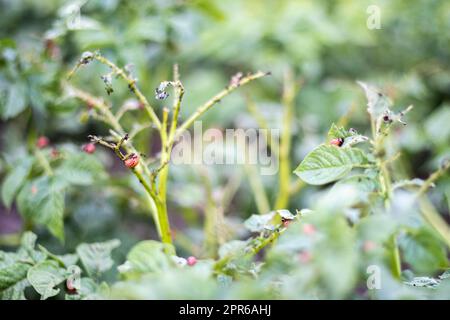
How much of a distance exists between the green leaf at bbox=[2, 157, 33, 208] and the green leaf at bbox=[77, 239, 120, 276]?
285 millimetres

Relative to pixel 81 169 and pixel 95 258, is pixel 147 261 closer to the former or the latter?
pixel 95 258

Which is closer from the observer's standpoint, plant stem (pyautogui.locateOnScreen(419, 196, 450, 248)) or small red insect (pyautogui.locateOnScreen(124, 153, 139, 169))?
small red insect (pyautogui.locateOnScreen(124, 153, 139, 169))

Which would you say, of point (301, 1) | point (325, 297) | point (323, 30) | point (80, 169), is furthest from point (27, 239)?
point (301, 1)

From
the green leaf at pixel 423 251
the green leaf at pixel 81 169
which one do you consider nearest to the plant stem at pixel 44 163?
the green leaf at pixel 81 169

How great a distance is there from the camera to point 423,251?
0.62 metres

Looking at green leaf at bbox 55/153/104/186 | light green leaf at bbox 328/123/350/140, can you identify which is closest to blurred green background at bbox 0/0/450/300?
green leaf at bbox 55/153/104/186

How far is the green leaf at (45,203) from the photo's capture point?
970 millimetres

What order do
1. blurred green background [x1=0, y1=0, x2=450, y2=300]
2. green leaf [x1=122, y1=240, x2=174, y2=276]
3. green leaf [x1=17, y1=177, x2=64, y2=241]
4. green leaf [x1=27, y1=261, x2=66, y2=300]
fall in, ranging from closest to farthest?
green leaf [x1=122, y1=240, x2=174, y2=276] → green leaf [x1=27, y1=261, x2=66, y2=300] → green leaf [x1=17, y1=177, x2=64, y2=241] → blurred green background [x1=0, y1=0, x2=450, y2=300]

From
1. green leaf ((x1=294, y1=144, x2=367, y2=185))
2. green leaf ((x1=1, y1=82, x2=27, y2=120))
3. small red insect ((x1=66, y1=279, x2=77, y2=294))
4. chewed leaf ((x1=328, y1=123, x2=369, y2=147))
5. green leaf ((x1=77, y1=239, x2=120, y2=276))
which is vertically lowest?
small red insect ((x1=66, y1=279, x2=77, y2=294))

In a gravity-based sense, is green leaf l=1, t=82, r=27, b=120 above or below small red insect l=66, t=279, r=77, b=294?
above

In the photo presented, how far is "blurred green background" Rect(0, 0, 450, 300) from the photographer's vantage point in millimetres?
1210

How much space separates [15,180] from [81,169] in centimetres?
14

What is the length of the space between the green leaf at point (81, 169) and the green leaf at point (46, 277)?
0.97ft

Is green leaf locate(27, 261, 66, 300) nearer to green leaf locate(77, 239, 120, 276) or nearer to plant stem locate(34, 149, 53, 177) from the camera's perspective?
green leaf locate(77, 239, 120, 276)
